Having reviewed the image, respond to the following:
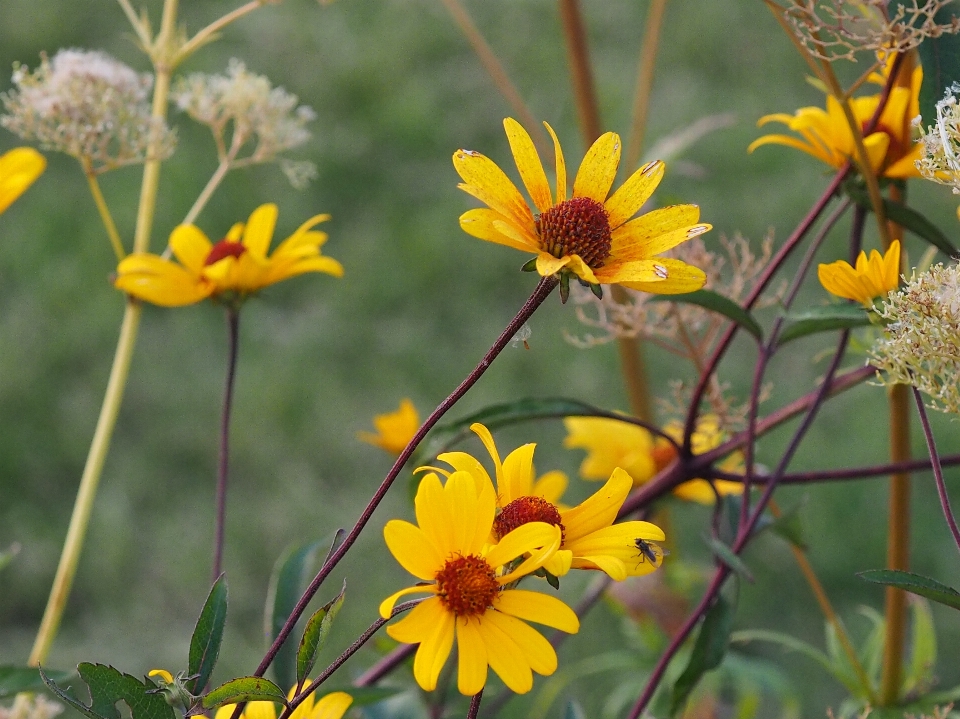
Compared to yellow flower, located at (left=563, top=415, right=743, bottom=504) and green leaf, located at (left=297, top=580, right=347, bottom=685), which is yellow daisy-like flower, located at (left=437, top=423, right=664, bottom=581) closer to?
green leaf, located at (left=297, top=580, right=347, bottom=685)

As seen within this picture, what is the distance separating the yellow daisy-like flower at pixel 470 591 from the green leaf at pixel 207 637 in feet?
0.32

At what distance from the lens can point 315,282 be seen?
6.61 feet

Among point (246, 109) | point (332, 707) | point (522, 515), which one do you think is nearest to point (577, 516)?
point (522, 515)

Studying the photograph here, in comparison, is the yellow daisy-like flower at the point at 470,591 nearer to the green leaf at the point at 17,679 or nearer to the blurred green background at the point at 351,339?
the green leaf at the point at 17,679

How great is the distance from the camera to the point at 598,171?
18.2 inches

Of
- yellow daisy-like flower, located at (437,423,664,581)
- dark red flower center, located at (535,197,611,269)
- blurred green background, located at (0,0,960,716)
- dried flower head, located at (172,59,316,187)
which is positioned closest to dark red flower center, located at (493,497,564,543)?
yellow daisy-like flower, located at (437,423,664,581)

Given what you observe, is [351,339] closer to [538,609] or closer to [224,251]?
[224,251]

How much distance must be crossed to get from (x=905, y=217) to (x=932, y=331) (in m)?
0.17

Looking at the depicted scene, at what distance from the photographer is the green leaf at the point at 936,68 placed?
495 mm

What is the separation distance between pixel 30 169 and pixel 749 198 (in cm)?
166

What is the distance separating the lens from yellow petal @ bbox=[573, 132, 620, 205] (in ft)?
1.50

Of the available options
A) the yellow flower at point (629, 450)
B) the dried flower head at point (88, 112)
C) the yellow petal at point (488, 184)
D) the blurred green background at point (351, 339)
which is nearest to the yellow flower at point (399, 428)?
the yellow flower at point (629, 450)

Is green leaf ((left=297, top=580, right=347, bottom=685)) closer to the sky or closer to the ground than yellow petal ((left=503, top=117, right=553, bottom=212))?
closer to the ground

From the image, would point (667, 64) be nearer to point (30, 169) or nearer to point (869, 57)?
point (869, 57)
